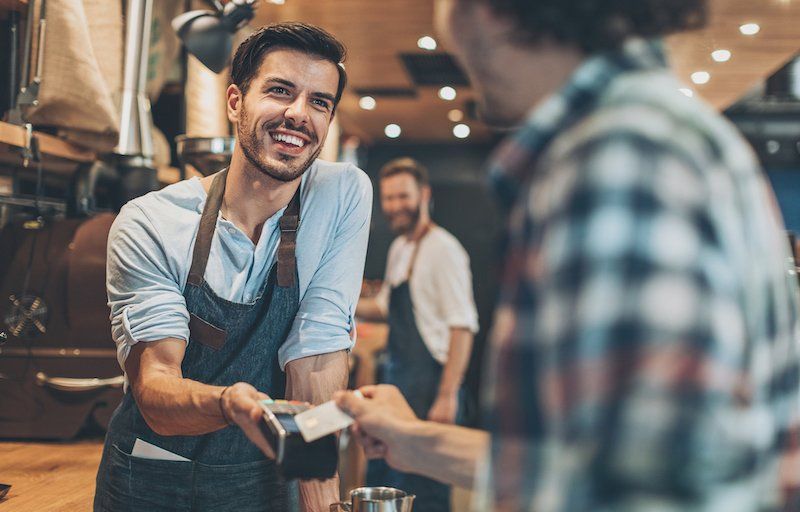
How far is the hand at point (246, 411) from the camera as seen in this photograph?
1.20 meters

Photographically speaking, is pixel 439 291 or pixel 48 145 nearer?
pixel 48 145

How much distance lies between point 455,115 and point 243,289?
6873 millimetres

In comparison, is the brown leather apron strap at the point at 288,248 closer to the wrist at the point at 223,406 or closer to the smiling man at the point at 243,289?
the smiling man at the point at 243,289

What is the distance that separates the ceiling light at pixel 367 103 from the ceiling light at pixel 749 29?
3.32 meters

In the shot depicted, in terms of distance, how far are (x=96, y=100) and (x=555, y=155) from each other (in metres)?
2.06

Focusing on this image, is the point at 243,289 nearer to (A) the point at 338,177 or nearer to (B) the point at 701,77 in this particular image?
(A) the point at 338,177

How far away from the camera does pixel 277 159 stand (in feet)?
5.48

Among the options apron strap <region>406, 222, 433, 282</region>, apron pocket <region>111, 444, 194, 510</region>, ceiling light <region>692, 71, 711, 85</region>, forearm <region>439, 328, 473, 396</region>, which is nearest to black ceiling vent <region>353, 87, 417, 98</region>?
ceiling light <region>692, 71, 711, 85</region>

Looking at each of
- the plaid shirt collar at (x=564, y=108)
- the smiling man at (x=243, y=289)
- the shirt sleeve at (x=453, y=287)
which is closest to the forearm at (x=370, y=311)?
the shirt sleeve at (x=453, y=287)

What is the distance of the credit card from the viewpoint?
42.1 inches

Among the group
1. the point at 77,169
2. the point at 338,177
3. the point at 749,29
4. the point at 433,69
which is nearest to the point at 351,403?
the point at 338,177

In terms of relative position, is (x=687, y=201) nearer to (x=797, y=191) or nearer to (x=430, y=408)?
(x=430, y=408)

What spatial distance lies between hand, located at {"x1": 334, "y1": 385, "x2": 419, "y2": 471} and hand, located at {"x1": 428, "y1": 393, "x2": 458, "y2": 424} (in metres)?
2.94

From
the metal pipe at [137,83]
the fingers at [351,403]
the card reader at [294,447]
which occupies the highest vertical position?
the metal pipe at [137,83]
